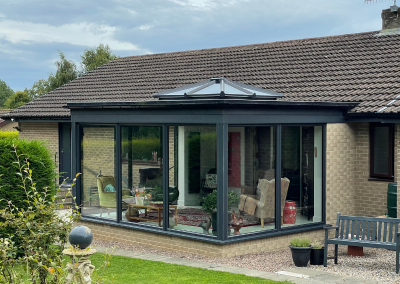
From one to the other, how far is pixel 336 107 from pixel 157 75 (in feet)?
32.2

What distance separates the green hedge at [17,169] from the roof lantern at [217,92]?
283 centimetres

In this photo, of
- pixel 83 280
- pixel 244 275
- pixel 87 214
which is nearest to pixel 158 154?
pixel 87 214

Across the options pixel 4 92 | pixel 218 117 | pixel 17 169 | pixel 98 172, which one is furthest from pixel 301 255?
pixel 4 92

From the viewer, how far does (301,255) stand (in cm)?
983

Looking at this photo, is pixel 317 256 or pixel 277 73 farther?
pixel 277 73

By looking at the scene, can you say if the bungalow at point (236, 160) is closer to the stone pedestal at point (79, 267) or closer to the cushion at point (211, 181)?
the cushion at point (211, 181)

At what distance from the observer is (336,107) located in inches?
485

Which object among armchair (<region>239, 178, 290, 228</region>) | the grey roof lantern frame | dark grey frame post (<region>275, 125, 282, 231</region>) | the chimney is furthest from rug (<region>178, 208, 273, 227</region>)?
the chimney

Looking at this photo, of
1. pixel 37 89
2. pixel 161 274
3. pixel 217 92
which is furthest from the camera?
pixel 37 89

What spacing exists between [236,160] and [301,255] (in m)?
2.15

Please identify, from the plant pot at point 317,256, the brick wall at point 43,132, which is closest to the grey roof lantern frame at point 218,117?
the plant pot at point 317,256

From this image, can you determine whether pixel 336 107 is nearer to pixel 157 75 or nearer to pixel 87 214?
pixel 87 214

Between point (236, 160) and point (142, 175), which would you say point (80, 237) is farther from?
point (142, 175)

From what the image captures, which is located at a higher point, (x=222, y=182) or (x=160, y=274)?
(x=222, y=182)
